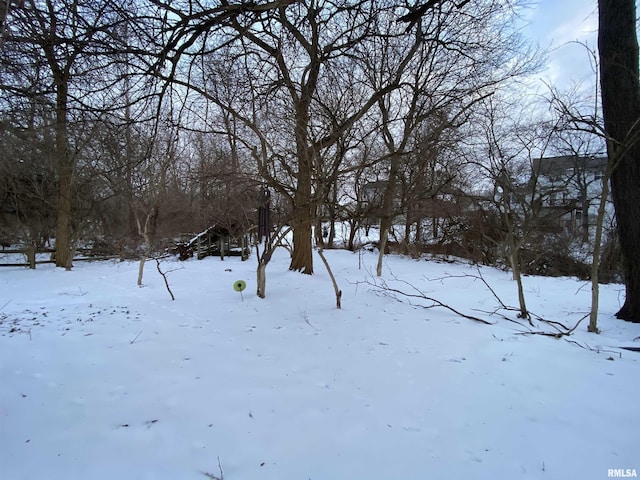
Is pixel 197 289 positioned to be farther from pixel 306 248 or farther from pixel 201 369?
pixel 201 369

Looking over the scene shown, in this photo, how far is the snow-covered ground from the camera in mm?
1732

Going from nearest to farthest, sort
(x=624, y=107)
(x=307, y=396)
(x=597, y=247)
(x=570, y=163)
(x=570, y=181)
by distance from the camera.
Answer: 1. (x=307, y=396)
2. (x=597, y=247)
3. (x=624, y=107)
4. (x=570, y=181)
5. (x=570, y=163)

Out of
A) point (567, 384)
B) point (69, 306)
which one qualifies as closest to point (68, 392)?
point (69, 306)

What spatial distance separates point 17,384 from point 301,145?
157 inches

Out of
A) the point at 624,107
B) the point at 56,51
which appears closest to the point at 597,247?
the point at 624,107

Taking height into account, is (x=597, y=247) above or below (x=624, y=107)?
below

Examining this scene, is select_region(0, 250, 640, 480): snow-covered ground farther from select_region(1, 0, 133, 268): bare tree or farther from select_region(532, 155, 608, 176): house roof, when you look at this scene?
select_region(532, 155, 608, 176): house roof

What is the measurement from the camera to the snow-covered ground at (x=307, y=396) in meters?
1.73

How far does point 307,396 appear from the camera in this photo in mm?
2432

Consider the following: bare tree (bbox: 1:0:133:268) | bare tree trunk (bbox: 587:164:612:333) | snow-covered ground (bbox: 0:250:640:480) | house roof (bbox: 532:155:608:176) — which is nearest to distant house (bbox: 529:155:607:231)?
house roof (bbox: 532:155:608:176)

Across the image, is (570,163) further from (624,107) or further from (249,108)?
(249,108)

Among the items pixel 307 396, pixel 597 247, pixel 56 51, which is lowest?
pixel 307 396

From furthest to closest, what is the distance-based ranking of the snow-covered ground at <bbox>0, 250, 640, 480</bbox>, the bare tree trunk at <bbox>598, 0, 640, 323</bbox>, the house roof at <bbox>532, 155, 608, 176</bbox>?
the house roof at <bbox>532, 155, 608, 176</bbox>
the bare tree trunk at <bbox>598, 0, 640, 323</bbox>
the snow-covered ground at <bbox>0, 250, 640, 480</bbox>

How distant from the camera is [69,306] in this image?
192 inches
